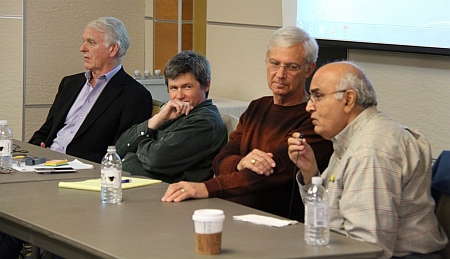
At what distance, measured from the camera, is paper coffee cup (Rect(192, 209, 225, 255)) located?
2154 mm

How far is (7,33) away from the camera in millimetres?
5762

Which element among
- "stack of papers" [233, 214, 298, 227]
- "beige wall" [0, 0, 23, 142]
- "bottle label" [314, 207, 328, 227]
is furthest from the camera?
"beige wall" [0, 0, 23, 142]

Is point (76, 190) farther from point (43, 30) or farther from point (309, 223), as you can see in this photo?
point (43, 30)

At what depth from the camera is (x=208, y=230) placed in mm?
2162

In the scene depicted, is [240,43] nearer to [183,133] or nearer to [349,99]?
[183,133]

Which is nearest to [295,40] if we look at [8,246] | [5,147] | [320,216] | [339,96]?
[339,96]

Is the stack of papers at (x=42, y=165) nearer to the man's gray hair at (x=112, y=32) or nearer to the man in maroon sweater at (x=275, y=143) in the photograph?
the man in maroon sweater at (x=275, y=143)

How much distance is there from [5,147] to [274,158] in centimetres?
→ 128

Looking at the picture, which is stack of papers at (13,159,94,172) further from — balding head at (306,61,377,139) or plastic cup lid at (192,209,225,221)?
plastic cup lid at (192,209,225,221)

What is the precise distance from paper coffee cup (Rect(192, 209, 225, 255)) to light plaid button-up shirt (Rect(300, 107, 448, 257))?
589 millimetres

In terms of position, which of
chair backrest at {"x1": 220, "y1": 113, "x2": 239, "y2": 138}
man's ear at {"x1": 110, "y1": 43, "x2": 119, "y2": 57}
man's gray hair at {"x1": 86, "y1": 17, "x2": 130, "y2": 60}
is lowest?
chair backrest at {"x1": 220, "y1": 113, "x2": 239, "y2": 138}

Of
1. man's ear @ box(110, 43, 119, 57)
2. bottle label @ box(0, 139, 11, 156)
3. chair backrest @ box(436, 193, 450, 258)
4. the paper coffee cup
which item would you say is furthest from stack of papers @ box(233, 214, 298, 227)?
man's ear @ box(110, 43, 119, 57)

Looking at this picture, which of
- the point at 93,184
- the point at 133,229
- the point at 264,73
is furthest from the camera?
the point at 264,73

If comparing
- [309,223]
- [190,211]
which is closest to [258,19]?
[190,211]
